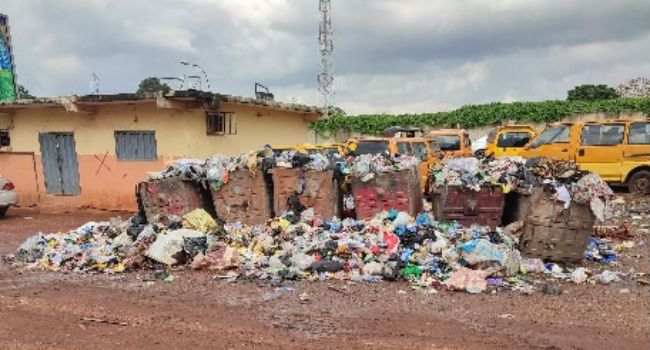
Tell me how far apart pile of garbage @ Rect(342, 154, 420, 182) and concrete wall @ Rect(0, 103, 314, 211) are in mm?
5635

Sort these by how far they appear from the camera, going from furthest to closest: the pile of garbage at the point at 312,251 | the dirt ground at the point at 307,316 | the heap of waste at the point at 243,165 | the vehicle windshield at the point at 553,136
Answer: the vehicle windshield at the point at 553,136, the heap of waste at the point at 243,165, the pile of garbage at the point at 312,251, the dirt ground at the point at 307,316

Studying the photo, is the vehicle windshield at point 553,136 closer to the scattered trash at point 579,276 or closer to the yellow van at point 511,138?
the yellow van at point 511,138

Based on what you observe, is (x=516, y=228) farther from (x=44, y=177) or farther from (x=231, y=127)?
(x=44, y=177)

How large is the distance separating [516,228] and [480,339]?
3.41 metres

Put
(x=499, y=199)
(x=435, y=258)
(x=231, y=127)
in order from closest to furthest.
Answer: (x=435, y=258) → (x=499, y=199) → (x=231, y=127)

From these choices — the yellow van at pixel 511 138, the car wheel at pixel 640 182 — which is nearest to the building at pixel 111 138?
the yellow van at pixel 511 138

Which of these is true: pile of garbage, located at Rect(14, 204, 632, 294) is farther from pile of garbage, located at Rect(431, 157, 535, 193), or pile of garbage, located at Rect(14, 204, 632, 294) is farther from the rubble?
pile of garbage, located at Rect(431, 157, 535, 193)

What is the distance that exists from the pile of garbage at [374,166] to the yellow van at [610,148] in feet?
19.5

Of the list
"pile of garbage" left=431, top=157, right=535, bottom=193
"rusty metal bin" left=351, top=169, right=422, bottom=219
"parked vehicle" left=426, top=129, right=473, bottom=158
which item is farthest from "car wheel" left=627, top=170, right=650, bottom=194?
"rusty metal bin" left=351, top=169, right=422, bottom=219

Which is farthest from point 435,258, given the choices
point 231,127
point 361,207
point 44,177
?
point 44,177

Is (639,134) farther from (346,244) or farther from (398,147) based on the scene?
(346,244)

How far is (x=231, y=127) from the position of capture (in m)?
14.9

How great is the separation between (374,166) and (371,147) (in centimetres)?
438

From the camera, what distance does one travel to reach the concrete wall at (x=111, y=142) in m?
13.8
